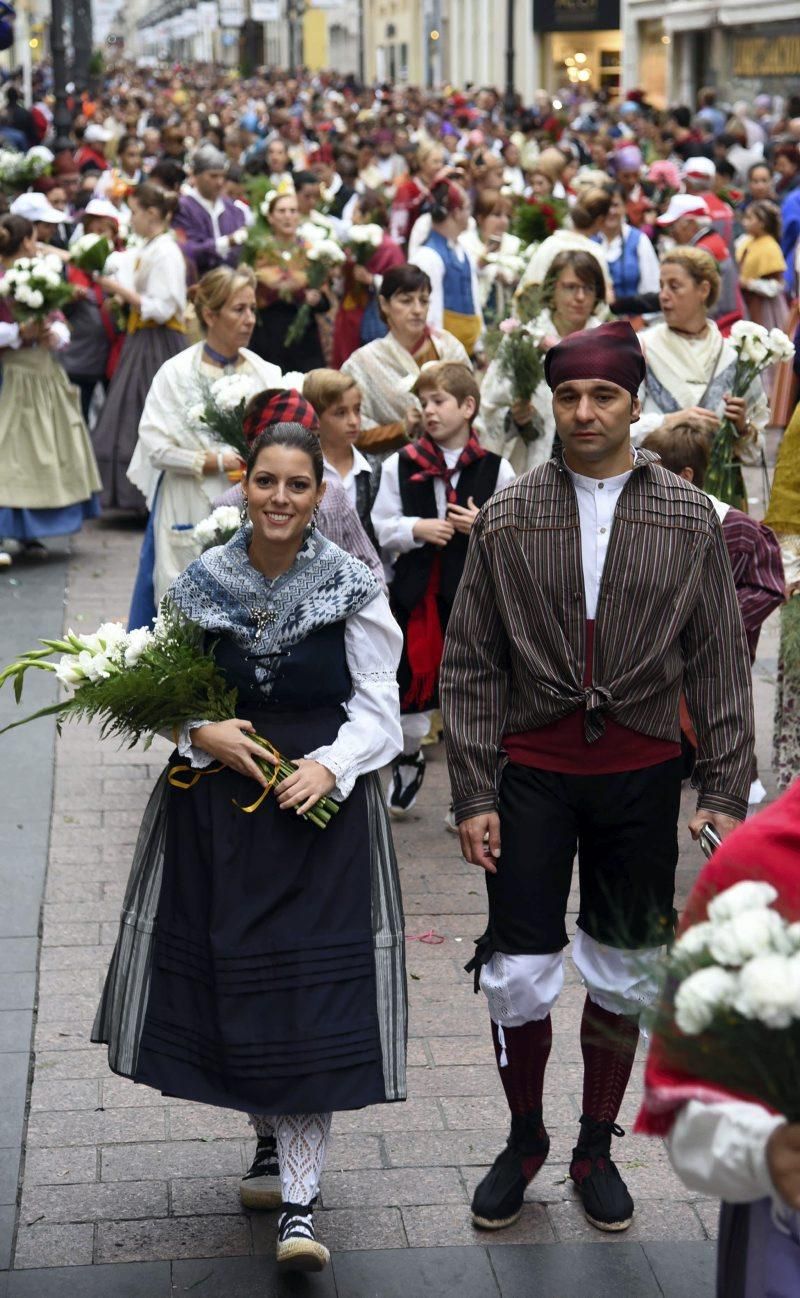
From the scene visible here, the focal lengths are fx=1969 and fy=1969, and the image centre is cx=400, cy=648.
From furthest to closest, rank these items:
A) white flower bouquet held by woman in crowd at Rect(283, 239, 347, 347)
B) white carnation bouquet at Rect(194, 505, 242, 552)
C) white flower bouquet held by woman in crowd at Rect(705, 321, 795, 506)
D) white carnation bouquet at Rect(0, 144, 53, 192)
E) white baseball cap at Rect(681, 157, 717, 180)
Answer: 1. white carnation bouquet at Rect(0, 144, 53, 192)
2. white baseball cap at Rect(681, 157, 717, 180)
3. white flower bouquet held by woman in crowd at Rect(283, 239, 347, 347)
4. white flower bouquet held by woman in crowd at Rect(705, 321, 795, 506)
5. white carnation bouquet at Rect(194, 505, 242, 552)

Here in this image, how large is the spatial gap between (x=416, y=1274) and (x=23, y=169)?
14.8 m

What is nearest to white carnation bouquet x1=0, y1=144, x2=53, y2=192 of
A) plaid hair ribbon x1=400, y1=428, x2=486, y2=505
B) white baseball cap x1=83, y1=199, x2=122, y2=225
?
white baseball cap x1=83, y1=199, x2=122, y2=225

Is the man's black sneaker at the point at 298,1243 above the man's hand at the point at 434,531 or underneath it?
underneath

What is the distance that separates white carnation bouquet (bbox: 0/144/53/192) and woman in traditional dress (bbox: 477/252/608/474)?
10.1 metres

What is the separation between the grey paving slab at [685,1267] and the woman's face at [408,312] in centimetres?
450

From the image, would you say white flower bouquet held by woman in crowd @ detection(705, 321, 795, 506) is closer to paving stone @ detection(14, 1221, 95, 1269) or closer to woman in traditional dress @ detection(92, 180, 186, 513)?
paving stone @ detection(14, 1221, 95, 1269)

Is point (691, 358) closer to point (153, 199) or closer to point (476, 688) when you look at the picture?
point (476, 688)

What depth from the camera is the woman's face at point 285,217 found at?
513 inches

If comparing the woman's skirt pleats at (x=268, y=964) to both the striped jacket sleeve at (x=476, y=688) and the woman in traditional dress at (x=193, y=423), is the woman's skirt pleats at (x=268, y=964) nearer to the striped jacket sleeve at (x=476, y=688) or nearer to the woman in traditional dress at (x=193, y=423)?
the striped jacket sleeve at (x=476, y=688)

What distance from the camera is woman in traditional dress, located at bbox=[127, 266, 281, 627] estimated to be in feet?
23.9

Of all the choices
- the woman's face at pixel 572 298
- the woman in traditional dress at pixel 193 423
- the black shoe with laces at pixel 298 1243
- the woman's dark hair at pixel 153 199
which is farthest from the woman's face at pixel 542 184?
the black shoe with laces at pixel 298 1243

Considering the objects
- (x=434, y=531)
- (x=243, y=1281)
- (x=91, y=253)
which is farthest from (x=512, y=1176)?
(x=91, y=253)

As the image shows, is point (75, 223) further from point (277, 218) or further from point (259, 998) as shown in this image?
point (259, 998)

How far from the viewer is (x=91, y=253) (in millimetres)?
11992
